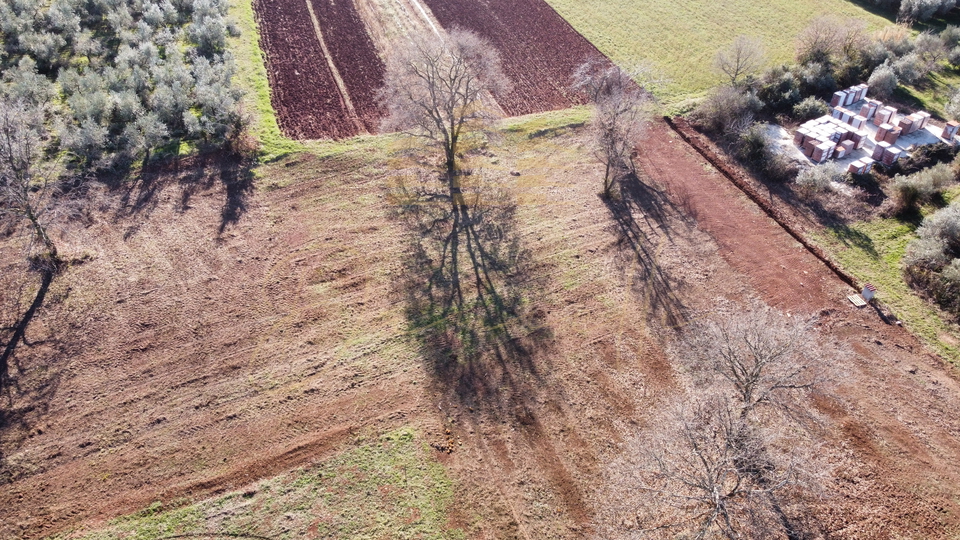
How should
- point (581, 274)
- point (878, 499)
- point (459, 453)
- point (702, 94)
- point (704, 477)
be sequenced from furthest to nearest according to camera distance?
→ 1. point (702, 94)
2. point (581, 274)
3. point (459, 453)
4. point (878, 499)
5. point (704, 477)

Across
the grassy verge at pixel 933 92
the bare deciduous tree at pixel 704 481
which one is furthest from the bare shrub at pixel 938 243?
the grassy verge at pixel 933 92

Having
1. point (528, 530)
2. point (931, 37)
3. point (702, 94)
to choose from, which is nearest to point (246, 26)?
point (702, 94)

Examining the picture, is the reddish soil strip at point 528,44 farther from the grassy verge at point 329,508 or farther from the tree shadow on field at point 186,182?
the grassy verge at point 329,508

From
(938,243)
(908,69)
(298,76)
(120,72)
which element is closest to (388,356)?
(938,243)

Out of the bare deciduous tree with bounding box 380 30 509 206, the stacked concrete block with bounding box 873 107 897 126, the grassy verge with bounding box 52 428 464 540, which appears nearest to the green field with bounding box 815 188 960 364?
the stacked concrete block with bounding box 873 107 897 126

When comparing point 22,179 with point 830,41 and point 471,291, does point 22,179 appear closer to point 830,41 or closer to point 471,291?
point 471,291

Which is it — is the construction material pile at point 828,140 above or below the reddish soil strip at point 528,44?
below

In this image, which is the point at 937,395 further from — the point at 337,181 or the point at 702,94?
the point at 337,181
